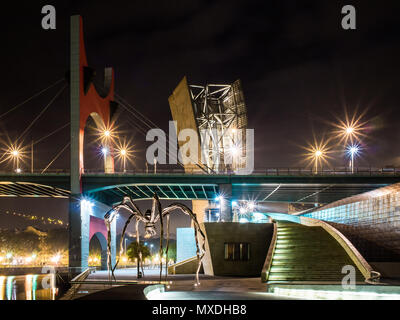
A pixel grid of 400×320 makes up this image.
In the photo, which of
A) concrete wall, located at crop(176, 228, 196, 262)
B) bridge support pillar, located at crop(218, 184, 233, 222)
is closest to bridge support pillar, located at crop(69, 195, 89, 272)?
concrete wall, located at crop(176, 228, 196, 262)

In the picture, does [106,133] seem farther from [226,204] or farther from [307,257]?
[307,257]

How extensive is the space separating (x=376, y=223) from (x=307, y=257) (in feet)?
27.3

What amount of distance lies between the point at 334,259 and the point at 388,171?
96.8 ft

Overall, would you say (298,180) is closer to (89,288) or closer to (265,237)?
(265,237)

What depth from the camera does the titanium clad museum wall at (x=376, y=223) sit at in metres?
28.6

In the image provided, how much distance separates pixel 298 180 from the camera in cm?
5038

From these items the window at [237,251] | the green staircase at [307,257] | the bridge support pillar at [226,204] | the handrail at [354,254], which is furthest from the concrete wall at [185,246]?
the handrail at [354,254]

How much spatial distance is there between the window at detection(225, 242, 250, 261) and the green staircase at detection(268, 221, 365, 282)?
2.66 m

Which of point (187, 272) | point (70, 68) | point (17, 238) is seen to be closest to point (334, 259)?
point (187, 272)

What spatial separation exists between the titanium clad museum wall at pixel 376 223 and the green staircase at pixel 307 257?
475cm

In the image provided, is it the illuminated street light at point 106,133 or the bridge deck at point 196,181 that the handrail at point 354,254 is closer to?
the bridge deck at point 196,181

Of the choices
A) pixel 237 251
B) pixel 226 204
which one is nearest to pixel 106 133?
pixel 226 204

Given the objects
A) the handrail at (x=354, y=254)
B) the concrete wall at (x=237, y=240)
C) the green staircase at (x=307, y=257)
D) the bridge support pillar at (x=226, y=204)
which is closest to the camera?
the handrail at (x=354, y=254)
